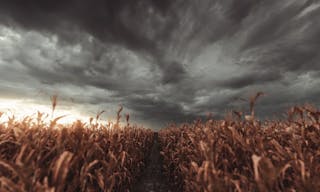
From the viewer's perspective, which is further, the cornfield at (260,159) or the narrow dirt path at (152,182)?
the narrow dirt path at (152,182)

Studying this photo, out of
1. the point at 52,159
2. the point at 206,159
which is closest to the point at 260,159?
the point at 206,159

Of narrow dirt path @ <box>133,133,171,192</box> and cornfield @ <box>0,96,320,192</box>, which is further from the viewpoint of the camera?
narrow dirt path @ <box>133,133,171,192</box>

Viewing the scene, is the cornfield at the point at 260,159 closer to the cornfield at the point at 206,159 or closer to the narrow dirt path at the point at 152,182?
the cornfield at the point at 206,159

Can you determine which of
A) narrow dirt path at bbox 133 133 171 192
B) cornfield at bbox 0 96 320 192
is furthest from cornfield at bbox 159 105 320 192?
narrow dirt path at bbox 133 133 171 192

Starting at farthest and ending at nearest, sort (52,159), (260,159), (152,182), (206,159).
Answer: (152,182) → (206,159) → (52,159) → (260,159)

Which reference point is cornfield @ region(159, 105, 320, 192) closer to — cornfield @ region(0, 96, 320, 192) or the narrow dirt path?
cornfield @ region(0, 96, 320, 192)

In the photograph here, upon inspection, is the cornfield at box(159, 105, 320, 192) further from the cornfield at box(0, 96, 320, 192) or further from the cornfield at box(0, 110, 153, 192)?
the cornfield at box(0, 110, 153, 192)

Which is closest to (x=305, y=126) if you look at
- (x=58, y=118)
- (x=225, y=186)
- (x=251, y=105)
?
(x=251, y=105)

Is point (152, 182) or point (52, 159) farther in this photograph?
point (152, 182)

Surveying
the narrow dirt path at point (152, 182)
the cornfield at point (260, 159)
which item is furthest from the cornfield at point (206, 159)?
the narrow dirt path at point (152, 182)

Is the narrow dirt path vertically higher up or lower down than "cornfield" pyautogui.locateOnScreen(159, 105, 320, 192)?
lower down

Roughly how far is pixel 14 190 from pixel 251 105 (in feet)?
13.8

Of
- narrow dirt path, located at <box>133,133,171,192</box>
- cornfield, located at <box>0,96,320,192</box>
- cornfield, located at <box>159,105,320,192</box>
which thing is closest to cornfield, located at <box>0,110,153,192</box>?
cornfield, located at <box>0,96,320,192</box>

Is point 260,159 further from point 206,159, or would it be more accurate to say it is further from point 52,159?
point 52,159
